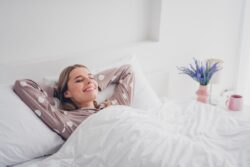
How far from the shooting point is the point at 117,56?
2084mm

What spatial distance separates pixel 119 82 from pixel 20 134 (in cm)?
62

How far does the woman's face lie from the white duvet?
0.59 ft

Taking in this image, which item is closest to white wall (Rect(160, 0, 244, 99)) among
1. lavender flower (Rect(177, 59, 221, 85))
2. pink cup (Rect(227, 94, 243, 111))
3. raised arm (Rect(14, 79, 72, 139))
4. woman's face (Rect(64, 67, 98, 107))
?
lavender flower (Rect(177, 59, 221, 85))

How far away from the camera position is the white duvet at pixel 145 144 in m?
1.22

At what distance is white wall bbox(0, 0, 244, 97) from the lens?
1.76m

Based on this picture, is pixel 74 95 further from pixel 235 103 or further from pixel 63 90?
pixel 235 103

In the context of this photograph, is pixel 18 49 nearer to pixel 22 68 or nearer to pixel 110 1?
pixel 22 68

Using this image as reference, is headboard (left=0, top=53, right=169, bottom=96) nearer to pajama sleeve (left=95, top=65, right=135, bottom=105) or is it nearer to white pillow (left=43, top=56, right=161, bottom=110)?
white pillow (left=43, top=56, right=161, bottom=110)

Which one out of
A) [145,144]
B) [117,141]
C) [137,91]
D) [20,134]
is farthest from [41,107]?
[137,91]

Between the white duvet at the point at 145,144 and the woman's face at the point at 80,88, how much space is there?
0.18m

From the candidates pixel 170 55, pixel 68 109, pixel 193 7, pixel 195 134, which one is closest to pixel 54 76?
pixel 68 109

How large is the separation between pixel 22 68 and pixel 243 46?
6.23 feet

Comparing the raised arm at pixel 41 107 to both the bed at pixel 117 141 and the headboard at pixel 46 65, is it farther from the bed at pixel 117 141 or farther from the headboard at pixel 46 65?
the headboard at pixel 46 65

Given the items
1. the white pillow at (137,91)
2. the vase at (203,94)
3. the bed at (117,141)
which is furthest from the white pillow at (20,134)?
the vase at (203,94)
